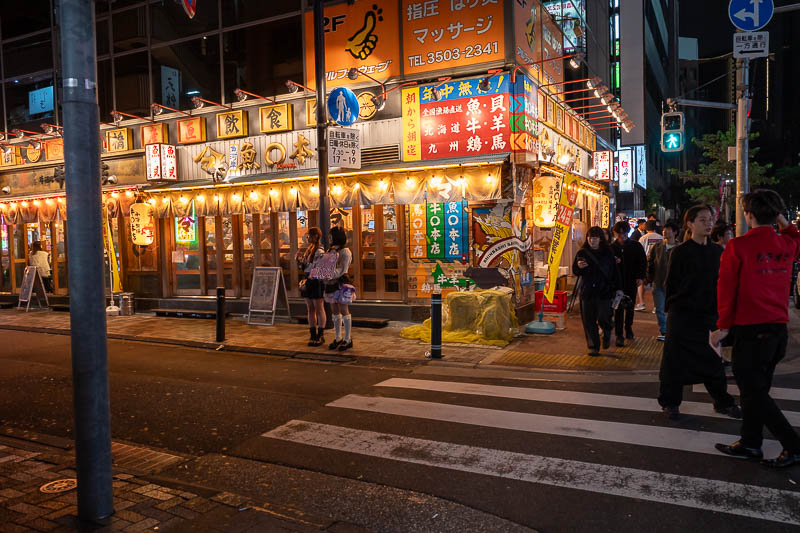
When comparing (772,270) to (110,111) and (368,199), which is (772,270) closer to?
(368,199)

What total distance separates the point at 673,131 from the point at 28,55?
20.8 m

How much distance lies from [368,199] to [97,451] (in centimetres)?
1001

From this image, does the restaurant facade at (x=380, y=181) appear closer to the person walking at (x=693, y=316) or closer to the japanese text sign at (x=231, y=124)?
the japanese text sign at (x=231, y=124)

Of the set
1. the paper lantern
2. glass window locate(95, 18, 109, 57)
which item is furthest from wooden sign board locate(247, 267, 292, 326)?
glass window locate(95, 18, 109, 57)

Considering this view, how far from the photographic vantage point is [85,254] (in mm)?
3664

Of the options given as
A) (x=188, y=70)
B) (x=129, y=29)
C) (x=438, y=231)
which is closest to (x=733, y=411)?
(x=438, y=231)

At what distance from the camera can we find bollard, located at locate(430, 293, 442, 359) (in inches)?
369

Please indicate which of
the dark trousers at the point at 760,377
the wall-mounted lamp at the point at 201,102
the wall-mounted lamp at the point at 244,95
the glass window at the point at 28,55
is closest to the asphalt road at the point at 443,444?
the dark trousers at the point at 760,377

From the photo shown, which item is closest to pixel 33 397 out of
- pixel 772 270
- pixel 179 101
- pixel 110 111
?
pixel 772 270

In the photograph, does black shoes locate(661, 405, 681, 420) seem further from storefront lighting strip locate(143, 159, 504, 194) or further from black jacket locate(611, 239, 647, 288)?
storefront lighting strip locate(143, 159, 504, 194)

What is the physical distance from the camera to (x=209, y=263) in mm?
16438

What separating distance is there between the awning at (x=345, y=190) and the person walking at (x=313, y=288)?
9.01 ft

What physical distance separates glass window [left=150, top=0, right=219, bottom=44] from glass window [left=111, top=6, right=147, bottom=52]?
1.17 ft

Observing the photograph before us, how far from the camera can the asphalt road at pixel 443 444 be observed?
412cm
